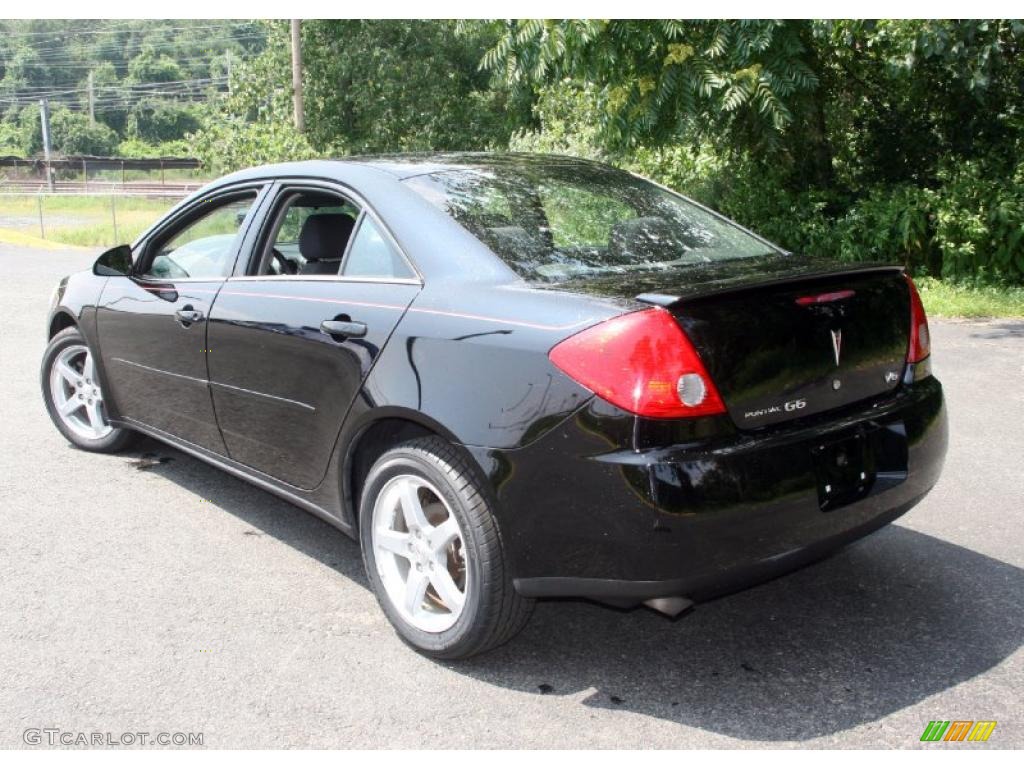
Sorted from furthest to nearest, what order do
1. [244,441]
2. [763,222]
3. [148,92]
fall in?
1. [148,92]
2. [763,222]
3. [244,441]

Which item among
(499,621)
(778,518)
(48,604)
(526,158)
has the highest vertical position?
(526,158)

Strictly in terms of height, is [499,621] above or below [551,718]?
above

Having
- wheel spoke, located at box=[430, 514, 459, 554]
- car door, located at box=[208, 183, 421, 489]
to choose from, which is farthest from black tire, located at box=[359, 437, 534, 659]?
car door, located at box=[208, 183, 421, 489]

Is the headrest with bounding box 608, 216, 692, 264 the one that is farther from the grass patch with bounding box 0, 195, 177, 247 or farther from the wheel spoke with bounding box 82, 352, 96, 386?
the grass patch with bounding box 0, 195, 177, 247

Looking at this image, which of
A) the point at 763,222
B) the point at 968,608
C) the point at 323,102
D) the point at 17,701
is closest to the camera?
the point at 17,701

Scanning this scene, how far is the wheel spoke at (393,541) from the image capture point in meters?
3.40

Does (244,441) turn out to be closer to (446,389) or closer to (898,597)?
(446,389)

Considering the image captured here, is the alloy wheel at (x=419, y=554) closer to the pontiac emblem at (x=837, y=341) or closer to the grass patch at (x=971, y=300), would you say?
the pontiac emblem at (x=837, y=341)

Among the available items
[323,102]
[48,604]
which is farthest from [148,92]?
[48,604]

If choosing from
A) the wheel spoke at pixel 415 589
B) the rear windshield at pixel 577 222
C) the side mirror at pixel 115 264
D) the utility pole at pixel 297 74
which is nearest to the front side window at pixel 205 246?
the side mirror at pixel 115 264

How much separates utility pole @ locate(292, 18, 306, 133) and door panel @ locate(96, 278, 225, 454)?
2401 centimetres

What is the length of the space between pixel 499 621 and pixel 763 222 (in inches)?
414

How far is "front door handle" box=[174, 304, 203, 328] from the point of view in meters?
4.32

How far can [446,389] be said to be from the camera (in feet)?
10.2
